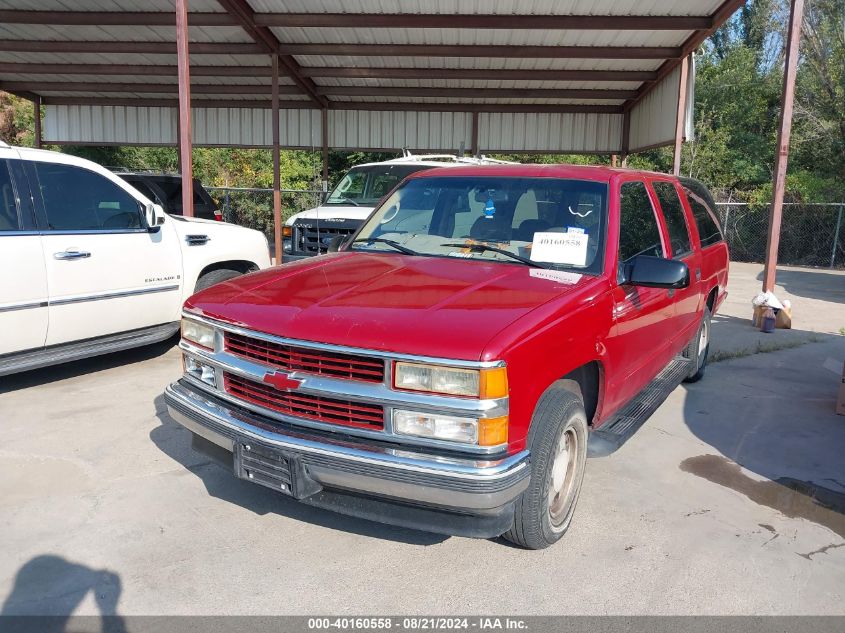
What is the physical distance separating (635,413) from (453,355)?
2.19m

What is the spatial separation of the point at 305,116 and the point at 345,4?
8.59 meters

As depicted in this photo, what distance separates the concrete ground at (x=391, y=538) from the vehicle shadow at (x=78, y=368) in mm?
690

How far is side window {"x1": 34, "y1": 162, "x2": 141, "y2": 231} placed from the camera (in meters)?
5.78

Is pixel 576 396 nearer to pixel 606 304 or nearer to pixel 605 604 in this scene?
pixel 606 304

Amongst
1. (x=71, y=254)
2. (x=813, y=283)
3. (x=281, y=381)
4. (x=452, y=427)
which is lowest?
(x=813, y=283)

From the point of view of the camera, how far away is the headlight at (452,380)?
2.81m

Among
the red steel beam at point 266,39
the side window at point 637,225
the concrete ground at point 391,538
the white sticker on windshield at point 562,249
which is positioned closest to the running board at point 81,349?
the concrete ground at point 391,538

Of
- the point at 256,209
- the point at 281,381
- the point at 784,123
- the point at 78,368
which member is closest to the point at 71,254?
the point at 78,368

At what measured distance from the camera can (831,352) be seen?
8211 mm

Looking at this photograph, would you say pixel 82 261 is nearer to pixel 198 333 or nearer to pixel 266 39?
pixel 198 333

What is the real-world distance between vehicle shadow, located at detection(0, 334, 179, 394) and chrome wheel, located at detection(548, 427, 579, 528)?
4.85m

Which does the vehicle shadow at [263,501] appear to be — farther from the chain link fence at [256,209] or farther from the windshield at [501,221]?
the chain link fence at [256,209]

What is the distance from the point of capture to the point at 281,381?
3.16 meters

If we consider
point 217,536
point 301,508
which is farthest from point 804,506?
point 217,536
